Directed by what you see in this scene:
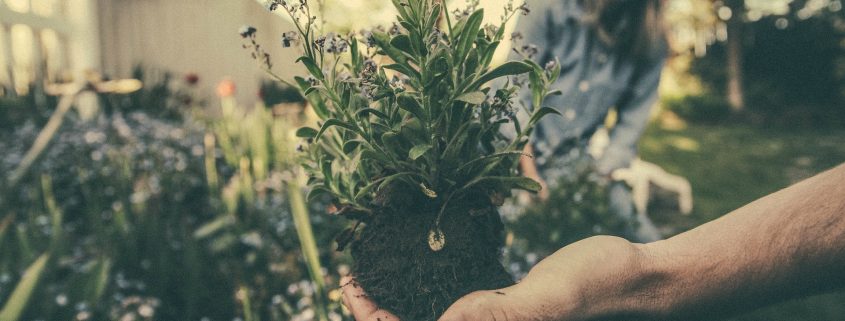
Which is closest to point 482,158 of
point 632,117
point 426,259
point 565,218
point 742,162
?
point 426,259

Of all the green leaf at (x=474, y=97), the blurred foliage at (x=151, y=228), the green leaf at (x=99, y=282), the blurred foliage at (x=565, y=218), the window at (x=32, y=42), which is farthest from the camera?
the window at (x=32, y=42)

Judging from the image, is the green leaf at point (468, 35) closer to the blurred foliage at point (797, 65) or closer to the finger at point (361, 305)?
the finger at point (361, 305)

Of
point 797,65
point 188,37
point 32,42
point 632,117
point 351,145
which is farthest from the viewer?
point 797,65

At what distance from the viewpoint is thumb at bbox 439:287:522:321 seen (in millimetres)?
853

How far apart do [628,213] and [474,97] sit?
2.26 m

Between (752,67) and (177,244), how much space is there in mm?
11783

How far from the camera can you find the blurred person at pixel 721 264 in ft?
3.12

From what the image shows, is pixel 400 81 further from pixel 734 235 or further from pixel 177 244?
pixel 177 244

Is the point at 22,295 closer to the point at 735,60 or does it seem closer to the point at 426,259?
the point at 426,259

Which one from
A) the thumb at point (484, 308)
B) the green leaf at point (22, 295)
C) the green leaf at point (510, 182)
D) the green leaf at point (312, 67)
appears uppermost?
the green leaf at point (312, 67)

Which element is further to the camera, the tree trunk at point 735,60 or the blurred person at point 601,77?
the tree trunk at point 735,60

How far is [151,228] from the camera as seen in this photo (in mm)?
2342

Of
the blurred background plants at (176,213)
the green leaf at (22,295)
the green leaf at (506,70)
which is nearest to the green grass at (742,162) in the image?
the blurred background plants at (176,213)

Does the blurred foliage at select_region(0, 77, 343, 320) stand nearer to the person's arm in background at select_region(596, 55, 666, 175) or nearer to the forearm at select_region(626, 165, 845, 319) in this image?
the forearm at select_region(626, 165, 845, 319)
